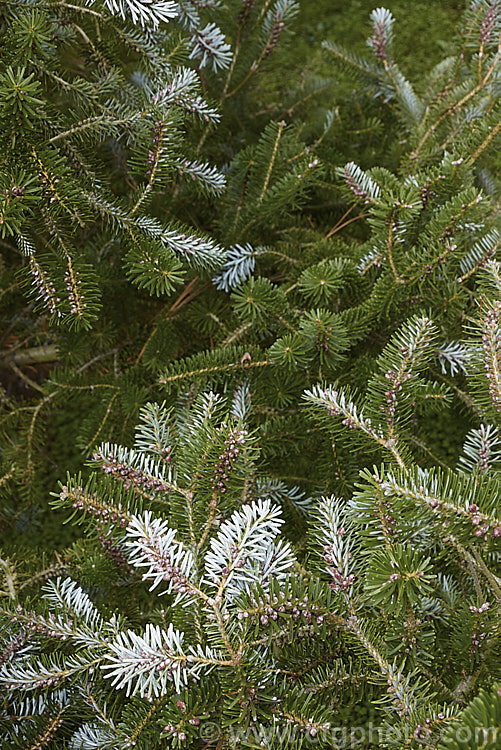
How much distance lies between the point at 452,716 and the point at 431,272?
1.38ft

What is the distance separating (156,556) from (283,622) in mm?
119

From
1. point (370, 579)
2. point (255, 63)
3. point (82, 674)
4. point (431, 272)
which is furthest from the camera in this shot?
point (255, 63)

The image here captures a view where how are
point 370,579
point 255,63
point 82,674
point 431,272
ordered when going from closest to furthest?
point 370,579
point 82,674
point 431,272
point 255,63

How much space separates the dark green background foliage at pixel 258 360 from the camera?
452mm

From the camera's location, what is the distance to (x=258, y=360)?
2.27 ft

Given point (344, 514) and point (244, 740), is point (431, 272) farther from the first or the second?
point (244, 740)

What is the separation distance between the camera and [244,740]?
1.36 feet

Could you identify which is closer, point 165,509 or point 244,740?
point 244,740

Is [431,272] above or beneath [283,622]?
above

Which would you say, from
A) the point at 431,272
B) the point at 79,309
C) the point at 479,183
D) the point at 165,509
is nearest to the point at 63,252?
the point at 79,309

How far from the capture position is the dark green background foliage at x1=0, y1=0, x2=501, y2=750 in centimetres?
45

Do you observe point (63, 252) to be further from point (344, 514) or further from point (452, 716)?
point (452, 716)

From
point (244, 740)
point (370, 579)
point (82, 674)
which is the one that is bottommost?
point (82, 674)

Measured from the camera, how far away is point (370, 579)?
0.41 metres
